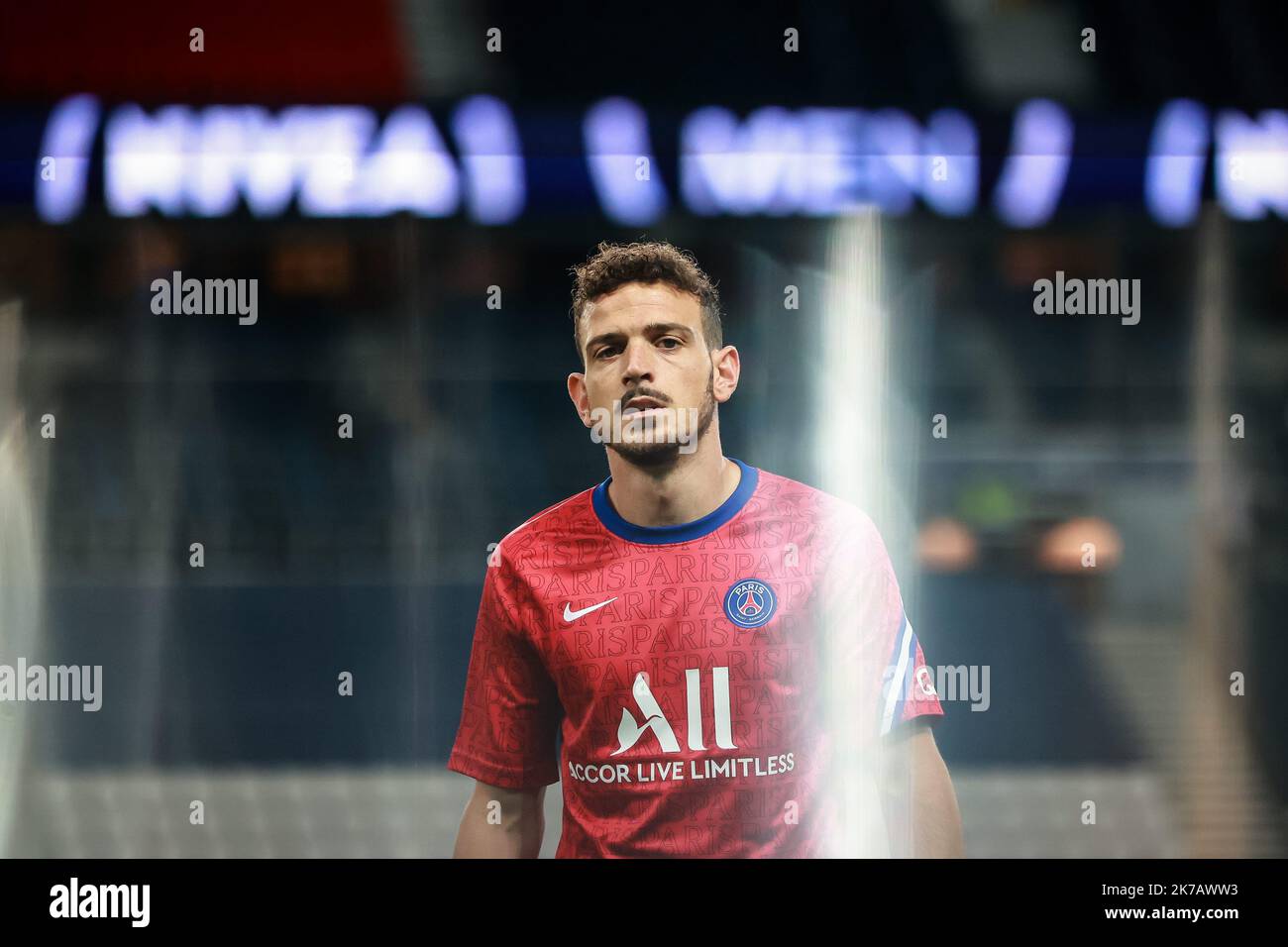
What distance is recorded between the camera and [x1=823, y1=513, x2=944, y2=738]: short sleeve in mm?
4062

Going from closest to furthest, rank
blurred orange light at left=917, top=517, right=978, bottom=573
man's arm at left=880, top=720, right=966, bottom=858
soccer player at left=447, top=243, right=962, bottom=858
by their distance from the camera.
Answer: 1. soccer player at left=447, top=243, right=962, bottom=858
2. man's arm at left=880, top=720, right=966, bottom=858
3. blurred orange light at left=917, top=517, right=978, bottom=573

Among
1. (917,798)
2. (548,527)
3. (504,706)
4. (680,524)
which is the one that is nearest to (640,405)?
(680,524)

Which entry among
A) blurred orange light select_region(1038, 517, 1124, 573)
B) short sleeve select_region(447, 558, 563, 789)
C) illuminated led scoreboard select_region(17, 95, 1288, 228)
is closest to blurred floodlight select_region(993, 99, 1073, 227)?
illuminated led scoreboard select_region(17, 95, 1288, 228)

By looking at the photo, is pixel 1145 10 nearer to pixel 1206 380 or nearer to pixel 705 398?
pixel 1206 380

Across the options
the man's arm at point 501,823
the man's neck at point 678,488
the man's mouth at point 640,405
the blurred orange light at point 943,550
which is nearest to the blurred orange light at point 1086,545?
the blurred orange light at point 943,550

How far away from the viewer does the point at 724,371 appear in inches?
165

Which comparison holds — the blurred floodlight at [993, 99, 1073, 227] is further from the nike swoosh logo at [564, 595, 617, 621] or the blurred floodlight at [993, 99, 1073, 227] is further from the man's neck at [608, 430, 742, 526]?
the nike swoosh logo at [564, 595, 617, 621]

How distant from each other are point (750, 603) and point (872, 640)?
1.47ft

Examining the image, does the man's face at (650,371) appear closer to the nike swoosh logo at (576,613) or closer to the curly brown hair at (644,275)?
the curly brown hair at (644,275)

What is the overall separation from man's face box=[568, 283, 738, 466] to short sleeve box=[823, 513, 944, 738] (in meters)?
0.66

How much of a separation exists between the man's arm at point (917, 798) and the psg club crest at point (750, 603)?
626 mm

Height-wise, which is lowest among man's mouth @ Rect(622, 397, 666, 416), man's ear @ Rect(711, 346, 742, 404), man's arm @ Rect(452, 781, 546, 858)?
man's arm @ Rect(452, 781, 546, 858)

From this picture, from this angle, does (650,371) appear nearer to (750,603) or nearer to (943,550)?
(750,603)
